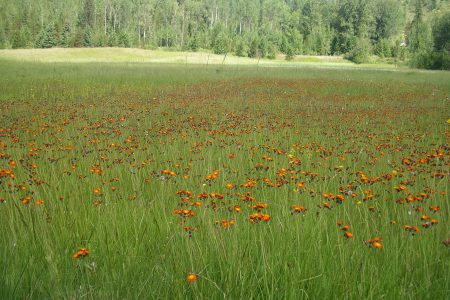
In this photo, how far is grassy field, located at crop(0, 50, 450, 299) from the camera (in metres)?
2.25

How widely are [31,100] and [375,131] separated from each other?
9.15 meters

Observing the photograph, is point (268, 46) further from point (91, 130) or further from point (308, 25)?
point (91, 130)

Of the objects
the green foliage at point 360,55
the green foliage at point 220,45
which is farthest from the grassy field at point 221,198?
the green foliage at point 220,45

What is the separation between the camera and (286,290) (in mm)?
2014

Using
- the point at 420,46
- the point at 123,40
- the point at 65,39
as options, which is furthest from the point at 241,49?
the point at 65,39

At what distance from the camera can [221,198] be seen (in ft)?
9.86

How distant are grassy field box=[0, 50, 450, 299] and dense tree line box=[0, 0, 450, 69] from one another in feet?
209

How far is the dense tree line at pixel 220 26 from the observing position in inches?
3273

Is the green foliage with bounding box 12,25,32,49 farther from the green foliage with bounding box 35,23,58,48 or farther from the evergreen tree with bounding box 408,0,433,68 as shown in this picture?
the evergreen tree with bounding box 408,0,433,68

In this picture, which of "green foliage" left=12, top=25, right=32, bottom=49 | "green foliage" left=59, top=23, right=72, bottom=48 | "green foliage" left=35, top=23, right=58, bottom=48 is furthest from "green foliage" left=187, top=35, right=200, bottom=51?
"green foliage" left=12, top=25, right=32, bottom=49

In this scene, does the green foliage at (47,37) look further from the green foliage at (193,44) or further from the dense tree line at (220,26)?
the green foliage at (193,44)

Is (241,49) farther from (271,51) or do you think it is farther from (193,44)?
(193,44)

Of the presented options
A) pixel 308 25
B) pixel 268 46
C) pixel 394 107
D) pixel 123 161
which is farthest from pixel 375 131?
pixel 308 25

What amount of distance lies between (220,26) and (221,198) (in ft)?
322
